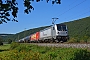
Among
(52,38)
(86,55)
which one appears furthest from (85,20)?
(86,55)

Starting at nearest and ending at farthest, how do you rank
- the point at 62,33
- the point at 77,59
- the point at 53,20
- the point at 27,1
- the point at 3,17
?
the point at 27,1 → the point at 3,17 → the point at 77,59 → the point at 62,33 → the point at 53,20

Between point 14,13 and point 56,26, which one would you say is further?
point 56,26

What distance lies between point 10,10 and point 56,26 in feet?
106

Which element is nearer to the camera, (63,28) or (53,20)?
(63,28)

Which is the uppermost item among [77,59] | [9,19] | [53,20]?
[53,20]

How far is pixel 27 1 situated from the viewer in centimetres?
801

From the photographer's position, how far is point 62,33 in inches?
1590

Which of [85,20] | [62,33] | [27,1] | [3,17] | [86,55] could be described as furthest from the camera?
[85,20]

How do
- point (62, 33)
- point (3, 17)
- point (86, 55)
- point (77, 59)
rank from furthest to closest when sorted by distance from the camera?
point (62, 33) → point (86, 55) → point (77, 59) → point (3, 17)

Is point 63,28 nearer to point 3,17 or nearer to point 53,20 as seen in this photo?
point 53,20

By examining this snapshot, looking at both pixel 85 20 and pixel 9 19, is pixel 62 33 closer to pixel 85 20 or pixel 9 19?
pixel 9 19

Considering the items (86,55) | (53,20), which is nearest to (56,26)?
(53,20)

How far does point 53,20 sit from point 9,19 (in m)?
45.3

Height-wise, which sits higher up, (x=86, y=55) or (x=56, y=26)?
(x=56, y=26)
